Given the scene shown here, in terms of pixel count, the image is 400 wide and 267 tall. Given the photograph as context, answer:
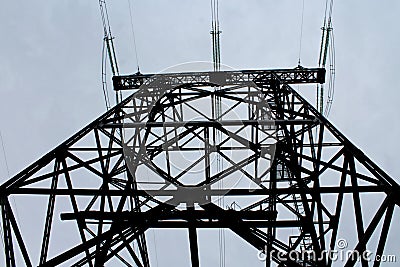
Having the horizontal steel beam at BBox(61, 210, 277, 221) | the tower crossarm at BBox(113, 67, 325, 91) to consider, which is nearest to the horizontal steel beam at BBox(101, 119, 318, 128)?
the horizontal steel beam at BBox(61, 210, 277, 221)

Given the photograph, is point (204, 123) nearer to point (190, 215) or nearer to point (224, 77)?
point (190, 215)

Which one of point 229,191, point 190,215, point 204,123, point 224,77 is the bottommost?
point 190,215

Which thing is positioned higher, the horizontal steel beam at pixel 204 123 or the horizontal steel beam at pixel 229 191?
the horizontal steel beam at pixel 204 123

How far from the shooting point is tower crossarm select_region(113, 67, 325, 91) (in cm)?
2014

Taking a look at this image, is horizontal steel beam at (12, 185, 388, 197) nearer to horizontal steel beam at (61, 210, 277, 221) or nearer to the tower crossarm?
horizontal steel beam at (61, 210, 277, 221)

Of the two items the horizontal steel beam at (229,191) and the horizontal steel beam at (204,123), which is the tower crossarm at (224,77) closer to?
the horizontal steel beam at (204,123)

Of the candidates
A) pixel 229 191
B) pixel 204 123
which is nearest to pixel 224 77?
pixel 204 123

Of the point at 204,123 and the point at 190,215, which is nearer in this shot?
the point at 190,215

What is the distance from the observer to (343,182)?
11.6 m

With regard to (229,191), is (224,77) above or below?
above

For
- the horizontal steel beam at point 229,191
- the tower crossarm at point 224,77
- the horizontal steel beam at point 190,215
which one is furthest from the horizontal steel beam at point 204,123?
the tower crossarm at point 224,77

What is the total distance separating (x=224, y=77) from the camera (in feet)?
66.9

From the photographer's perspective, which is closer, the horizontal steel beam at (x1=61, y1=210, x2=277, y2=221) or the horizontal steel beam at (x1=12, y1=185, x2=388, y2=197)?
the horizontal steel beam at (x1=12, y1=185, x2=388, y2=197)

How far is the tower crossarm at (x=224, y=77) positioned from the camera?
66.1ft
